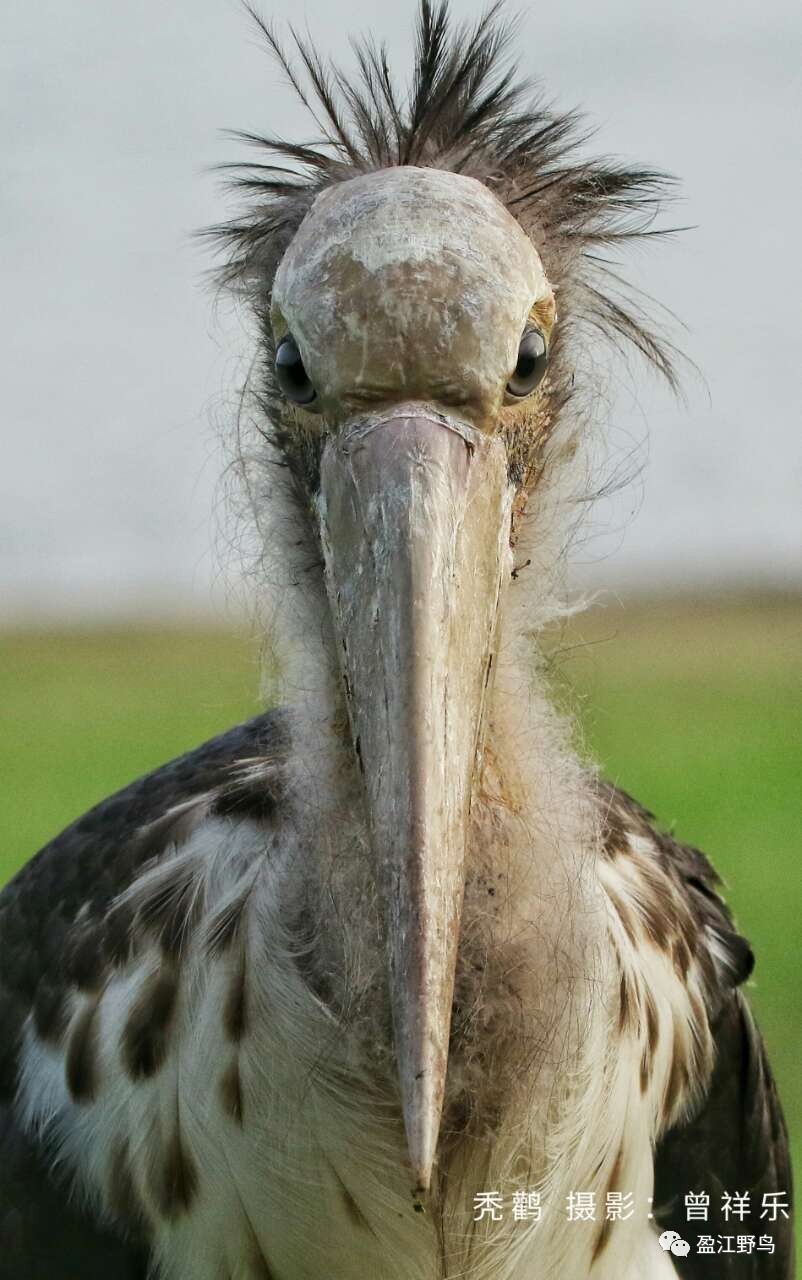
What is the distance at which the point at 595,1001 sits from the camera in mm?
3391

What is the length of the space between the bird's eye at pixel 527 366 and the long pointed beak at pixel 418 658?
12 cm

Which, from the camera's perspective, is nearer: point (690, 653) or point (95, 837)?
point (95, 837)

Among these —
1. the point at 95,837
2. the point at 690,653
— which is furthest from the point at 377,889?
the point at 690,653

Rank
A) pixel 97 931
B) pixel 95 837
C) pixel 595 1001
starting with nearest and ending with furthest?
pixel 595 1001
pixel 97 931
pixel 95 837

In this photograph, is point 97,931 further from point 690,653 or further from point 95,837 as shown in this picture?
point 690,653

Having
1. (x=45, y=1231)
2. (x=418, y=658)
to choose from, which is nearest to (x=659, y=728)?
(x=45, y=1231)

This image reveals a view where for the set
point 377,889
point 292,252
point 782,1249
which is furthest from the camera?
point 782,1249

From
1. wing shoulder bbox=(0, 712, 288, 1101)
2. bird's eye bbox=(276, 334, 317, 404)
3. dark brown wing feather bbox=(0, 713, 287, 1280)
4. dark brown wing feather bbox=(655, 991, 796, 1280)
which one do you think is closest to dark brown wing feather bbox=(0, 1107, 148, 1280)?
dark brown wing feather bbox=(0, 713, 287, 1280)

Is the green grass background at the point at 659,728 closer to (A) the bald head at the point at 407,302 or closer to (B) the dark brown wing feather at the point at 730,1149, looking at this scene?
(B) the dark brown wing feather at the point at 730,1149

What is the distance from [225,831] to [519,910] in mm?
665

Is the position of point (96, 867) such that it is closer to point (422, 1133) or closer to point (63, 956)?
point (63, 956)

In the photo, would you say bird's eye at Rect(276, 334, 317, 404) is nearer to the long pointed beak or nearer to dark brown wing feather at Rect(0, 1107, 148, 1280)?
the long pointed beak

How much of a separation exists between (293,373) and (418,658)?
61cm

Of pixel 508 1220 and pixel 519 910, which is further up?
pixel 519 910
